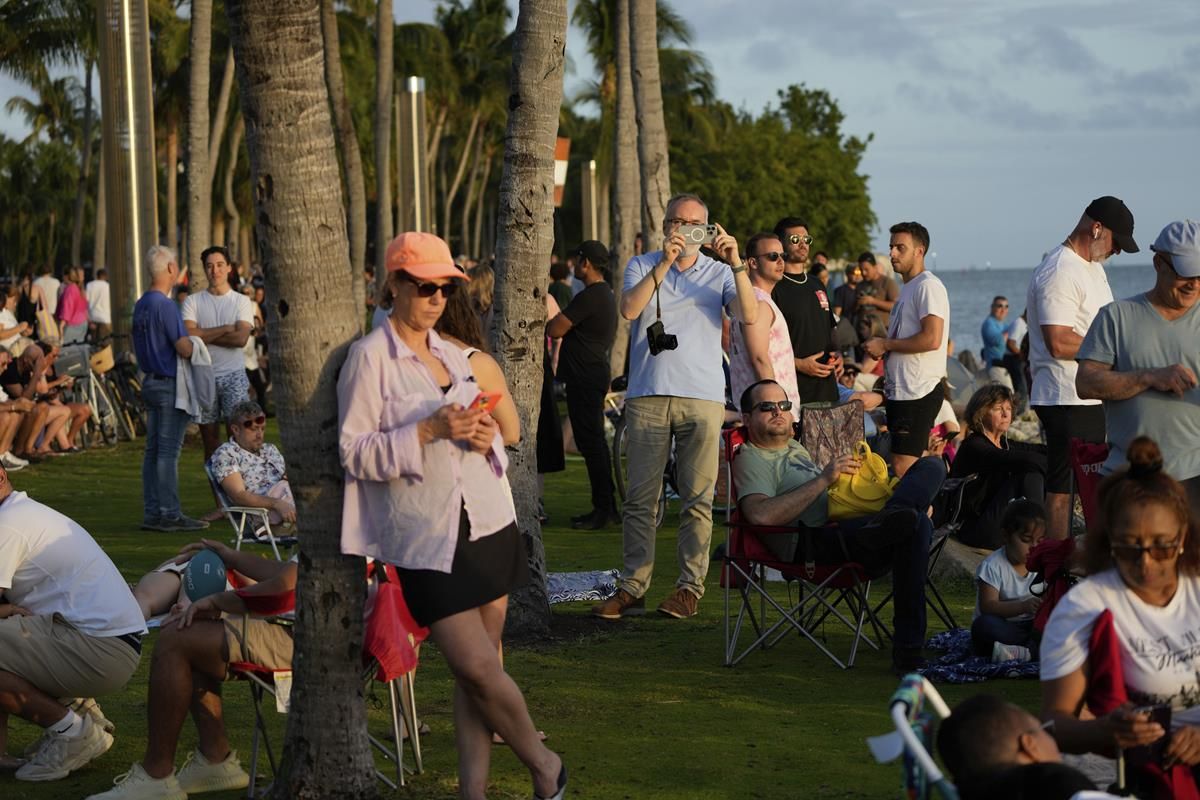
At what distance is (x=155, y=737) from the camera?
592cm

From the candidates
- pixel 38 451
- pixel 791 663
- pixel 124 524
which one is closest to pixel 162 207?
pixel 38 451

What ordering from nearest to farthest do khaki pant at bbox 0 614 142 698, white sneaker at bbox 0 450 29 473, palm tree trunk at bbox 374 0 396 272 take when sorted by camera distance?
1. khaki pant at bbox 0 614 142 698
2. white sneaker at bbox 0 450 29 473
3. palm tree trunk at bbox 374 0 396 272

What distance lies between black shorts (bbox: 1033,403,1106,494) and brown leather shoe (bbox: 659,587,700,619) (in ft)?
6.61

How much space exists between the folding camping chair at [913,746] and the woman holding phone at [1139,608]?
55cm

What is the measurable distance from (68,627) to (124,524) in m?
7.44

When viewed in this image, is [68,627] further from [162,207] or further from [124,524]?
[162,207]

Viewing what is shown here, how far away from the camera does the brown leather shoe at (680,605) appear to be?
921 centimetres

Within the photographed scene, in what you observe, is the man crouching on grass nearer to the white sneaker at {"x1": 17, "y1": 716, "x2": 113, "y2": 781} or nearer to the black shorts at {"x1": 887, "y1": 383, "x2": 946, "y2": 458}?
the white sneaker at {"x1": 17, "y1": 716, "x2": 113, "y2": 781}

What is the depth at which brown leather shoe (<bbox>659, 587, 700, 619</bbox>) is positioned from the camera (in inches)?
363

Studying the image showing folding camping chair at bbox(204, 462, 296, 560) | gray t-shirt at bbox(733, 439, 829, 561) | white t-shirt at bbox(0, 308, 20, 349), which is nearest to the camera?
gray t-shirt at bbox(733, 439, 829, 561)

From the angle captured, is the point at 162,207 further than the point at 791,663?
Yes

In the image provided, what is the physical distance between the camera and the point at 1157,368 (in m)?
6.73

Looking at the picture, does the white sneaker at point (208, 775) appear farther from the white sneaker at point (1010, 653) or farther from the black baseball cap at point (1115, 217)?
the black baseball cap at point (1115, 217)

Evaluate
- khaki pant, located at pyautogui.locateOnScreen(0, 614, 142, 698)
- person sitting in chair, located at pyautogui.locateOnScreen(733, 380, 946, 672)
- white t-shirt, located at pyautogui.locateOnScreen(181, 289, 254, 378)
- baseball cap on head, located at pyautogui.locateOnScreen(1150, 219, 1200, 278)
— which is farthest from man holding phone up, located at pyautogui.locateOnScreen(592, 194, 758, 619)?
white t-shirt, located at pyautogui.locateOnScreen(181, 289, 254, 378)
